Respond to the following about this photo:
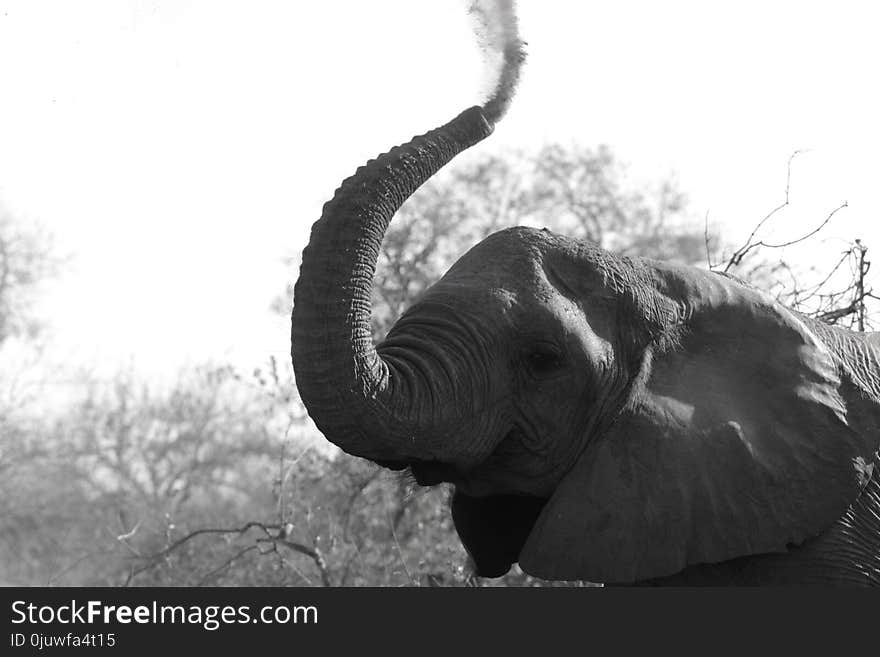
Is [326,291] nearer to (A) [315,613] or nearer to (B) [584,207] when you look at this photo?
(A) [315,613]

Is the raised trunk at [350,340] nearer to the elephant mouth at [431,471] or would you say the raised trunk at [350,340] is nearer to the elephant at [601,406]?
the elephant at [601,406]

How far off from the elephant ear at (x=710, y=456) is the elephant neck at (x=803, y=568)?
53 millimetres

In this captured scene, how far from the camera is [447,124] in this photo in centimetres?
364

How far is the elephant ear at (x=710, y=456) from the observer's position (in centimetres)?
351

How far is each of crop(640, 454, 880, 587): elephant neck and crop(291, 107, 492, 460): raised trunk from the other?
0.82 m

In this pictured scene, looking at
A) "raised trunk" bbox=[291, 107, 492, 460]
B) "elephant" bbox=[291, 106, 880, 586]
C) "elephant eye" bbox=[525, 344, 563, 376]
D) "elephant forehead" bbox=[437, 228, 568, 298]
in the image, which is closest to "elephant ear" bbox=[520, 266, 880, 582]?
"elephant" bbox=[291, 106, 880, 586]

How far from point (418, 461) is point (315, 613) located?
1.41 ft

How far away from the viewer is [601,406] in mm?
3594

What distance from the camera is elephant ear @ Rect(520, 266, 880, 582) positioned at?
3.51m

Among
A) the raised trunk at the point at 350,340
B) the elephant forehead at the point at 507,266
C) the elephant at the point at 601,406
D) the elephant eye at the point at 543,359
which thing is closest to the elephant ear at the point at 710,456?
the elephant at the point at 601,406

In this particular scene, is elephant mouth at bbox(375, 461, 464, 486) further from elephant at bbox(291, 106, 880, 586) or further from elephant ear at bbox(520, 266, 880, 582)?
elephant ear at bbox(520, 266, 880, 582)

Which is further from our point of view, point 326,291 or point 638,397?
point 638,397

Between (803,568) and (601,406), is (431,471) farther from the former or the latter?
(803,568)

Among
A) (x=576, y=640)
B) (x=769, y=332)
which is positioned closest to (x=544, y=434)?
(x=576, y=640)
